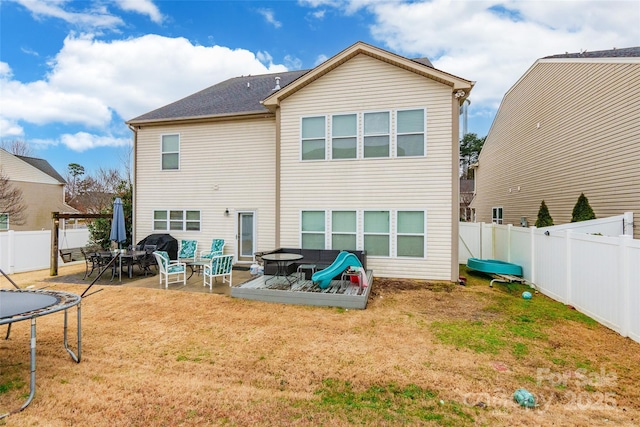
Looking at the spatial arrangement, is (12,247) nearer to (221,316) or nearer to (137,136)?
(137,136)

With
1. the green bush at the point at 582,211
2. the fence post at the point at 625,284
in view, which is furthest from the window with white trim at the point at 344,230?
the green bush at the point at 582,211

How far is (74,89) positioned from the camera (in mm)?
23250

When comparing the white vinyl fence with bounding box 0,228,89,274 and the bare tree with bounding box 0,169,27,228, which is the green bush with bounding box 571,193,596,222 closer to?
the white vinyl fence with bounding box 0,228,89,274

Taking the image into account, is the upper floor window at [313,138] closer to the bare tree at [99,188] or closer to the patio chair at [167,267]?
the patio chair at [167,267]

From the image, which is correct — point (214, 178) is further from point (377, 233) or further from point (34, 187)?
point (34, 187)

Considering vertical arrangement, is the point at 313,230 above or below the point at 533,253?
above

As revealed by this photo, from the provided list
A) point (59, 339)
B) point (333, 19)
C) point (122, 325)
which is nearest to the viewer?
point (59, 339)

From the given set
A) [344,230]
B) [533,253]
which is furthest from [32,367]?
[533,253]

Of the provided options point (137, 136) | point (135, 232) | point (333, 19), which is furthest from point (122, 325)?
point (333, 19)

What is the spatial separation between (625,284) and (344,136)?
7.44 metres

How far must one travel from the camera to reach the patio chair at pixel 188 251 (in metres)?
11.1

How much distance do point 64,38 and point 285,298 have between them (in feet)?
60.5

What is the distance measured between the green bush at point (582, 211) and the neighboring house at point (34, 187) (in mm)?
31810

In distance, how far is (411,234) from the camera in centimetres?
905
